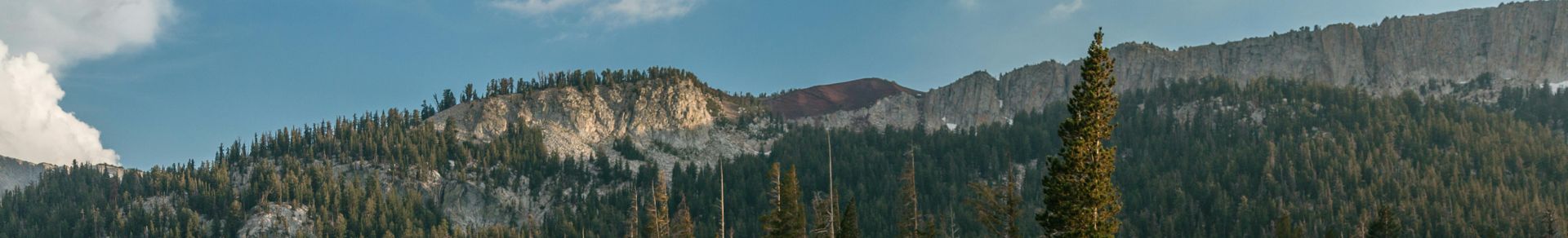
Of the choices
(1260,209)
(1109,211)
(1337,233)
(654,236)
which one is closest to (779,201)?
(654,236)

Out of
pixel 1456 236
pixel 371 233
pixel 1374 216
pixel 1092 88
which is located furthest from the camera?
pixel 371 233

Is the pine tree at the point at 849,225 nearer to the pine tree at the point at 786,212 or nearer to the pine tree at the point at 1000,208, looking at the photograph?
the pine tree at the point at 786,212

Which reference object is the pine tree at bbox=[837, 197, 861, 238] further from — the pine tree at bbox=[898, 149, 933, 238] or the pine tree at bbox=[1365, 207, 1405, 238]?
the pine tree at bbox=[1365, 207, 1405, 238]

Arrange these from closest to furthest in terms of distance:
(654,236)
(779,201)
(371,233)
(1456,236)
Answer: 1. (779,201)
2. (654,236)
3. (1456,236)
4. (371,233)

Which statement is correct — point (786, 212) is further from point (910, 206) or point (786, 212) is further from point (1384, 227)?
point (1384, 227)

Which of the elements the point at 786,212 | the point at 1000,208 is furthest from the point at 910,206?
the point at 1000,208

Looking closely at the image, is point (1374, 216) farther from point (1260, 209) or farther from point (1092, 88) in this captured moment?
point (1092, 88)

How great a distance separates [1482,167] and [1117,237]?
195 ft

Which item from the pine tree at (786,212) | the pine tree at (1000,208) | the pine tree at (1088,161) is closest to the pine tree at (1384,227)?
the pine tree at (1000,208)

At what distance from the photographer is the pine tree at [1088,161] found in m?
51.8

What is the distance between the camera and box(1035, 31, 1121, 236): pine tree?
51750mm

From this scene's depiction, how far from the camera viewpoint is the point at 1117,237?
179m

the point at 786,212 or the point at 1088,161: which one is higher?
the point at 1088,161

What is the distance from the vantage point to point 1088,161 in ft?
171
